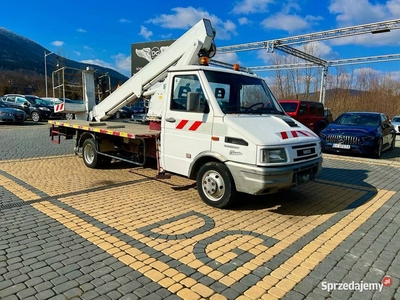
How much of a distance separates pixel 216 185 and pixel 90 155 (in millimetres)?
4331

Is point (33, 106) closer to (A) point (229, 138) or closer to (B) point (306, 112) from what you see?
(B) point (306, 112)

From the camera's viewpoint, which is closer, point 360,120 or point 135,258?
point 135,258

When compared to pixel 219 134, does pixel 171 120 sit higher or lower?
higher

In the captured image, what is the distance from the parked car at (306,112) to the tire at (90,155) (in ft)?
30.6

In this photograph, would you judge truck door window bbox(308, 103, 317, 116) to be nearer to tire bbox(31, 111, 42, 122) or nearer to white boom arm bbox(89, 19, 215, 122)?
white boom arm bbox(89, 19, 215, 122)

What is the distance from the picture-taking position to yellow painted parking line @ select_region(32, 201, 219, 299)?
2.86m

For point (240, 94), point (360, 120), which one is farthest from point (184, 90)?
point (360, 120)

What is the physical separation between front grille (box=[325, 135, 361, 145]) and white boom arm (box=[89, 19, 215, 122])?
6479mm

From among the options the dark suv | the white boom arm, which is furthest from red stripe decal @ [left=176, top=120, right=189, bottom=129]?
the dark suv

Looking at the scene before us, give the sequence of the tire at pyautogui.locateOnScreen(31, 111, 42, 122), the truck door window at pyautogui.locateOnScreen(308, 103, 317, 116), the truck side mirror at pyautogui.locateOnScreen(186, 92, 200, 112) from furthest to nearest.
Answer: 1. the tire at pyautogui.locateOnScreen(31, 111, 42, 122)
2. the truck door window at pyautogui.locateOnScreen(308, 103, 317, 116)
3. the truck side mirror at pyautogui.locateOnScreen(186, 92, 200, 112)

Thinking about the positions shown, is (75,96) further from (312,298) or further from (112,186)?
(312,298)

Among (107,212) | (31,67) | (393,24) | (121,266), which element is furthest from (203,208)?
(31,67)

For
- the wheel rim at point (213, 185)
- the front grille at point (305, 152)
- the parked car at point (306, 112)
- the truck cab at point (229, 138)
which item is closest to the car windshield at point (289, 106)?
the parked car at point (306, 112)

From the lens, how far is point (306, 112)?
47.9ft
